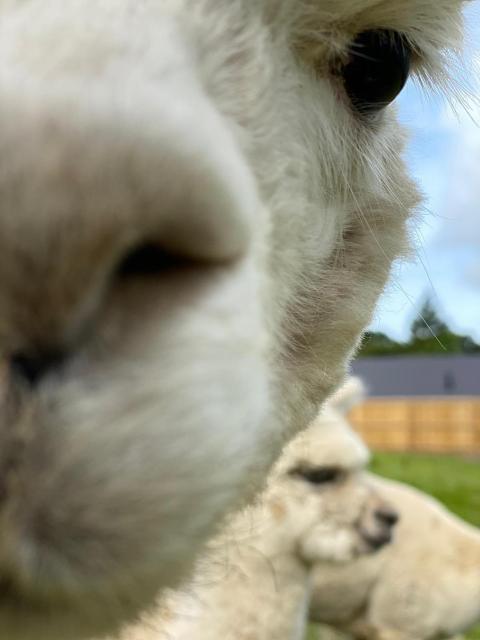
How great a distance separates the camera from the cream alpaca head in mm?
4047

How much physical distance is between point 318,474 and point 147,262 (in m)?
3.70

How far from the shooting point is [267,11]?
124 centimetres

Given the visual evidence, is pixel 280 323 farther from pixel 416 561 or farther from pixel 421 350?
pixel 421 350

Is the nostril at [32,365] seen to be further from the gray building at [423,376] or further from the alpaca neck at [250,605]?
the gray building at [423,376]

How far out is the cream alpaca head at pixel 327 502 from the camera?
405cm

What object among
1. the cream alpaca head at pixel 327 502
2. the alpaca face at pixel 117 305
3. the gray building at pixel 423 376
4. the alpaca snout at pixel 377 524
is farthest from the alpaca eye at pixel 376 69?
the gray building at pixel 423 376

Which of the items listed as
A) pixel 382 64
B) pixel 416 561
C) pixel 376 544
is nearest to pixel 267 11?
pixel 382 64

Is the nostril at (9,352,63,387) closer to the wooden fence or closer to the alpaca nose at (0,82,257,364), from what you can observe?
the alpaca nose at (0,82,257,364)

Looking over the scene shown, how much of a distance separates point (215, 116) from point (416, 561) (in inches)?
207

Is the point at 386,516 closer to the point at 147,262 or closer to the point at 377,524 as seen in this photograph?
the point at 377,524

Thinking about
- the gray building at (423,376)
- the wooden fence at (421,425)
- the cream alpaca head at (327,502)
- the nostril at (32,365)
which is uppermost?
the nostril at (32,365)

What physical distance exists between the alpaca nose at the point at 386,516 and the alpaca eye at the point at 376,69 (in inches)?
126

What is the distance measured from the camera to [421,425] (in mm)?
20266

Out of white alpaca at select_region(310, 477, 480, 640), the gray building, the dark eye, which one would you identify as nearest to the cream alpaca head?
the dark eye
